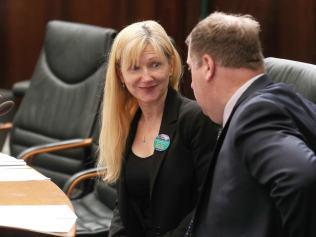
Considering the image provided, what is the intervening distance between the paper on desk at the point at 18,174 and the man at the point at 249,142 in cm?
87

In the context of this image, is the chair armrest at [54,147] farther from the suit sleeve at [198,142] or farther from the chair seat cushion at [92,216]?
the suit sleeve at [198,142]

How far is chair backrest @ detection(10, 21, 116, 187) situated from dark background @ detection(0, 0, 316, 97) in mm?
491

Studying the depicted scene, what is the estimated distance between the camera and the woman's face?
2447 mm

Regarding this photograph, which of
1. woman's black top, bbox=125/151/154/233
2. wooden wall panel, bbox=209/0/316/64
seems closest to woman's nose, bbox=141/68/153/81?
woman's black top, bbox=125/151/154/233

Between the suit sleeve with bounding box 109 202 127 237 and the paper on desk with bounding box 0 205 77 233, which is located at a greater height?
the paper on desk with bounding box 0 205 77 233

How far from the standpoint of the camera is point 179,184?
2.38 metres

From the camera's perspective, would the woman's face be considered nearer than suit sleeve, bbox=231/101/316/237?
No

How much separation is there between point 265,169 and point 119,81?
1088 mm

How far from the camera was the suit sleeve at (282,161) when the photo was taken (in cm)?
150

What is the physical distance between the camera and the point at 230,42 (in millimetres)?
1759

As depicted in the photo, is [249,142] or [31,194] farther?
[31,194]

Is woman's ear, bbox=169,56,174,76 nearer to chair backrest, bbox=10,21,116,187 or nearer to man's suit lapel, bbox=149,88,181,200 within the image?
man's suit lapel, bbox=149,88,181,200

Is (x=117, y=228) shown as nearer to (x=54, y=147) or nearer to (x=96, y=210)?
(x=96, y=210)

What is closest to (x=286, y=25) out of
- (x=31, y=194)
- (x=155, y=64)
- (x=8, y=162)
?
(x=155, y=64)
